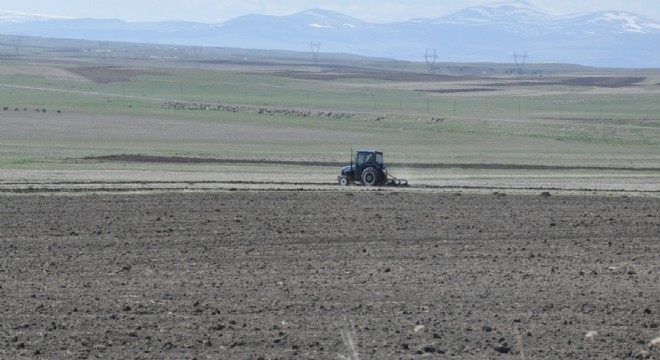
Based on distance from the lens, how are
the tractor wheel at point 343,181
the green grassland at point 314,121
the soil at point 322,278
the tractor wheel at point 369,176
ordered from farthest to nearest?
the green grassland at point 314,121, the tractor wheel at point 343,181, the tractor wheel at point 369,176, the soil at point 322,278

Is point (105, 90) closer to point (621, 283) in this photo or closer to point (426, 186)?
point (426, 186)

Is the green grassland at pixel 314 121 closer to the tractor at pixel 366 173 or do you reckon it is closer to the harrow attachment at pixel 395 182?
the tractor at pixel 366 173

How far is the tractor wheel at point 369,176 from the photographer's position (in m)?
37.1

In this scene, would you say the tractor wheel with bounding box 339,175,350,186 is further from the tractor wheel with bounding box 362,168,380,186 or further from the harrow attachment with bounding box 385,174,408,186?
the harrow attachment with bounding box 385,174,408,186

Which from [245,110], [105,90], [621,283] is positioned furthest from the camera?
[105,90]

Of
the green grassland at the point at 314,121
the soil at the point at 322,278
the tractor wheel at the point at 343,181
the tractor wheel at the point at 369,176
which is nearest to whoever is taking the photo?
the soil at the point at 322,278

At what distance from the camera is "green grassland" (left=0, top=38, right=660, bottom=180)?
54.3 metres

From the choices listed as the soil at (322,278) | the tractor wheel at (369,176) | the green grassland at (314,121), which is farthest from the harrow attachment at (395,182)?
the green grassland at (314,121)

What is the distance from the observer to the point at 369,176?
37.1 m

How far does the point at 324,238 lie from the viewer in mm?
24000

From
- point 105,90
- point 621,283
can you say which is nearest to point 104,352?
point 621,283

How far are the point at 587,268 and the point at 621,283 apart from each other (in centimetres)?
164

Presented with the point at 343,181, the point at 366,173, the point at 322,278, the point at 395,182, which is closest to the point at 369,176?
the point at 366,173

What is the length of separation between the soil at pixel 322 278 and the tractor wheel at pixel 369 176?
6.28 m
